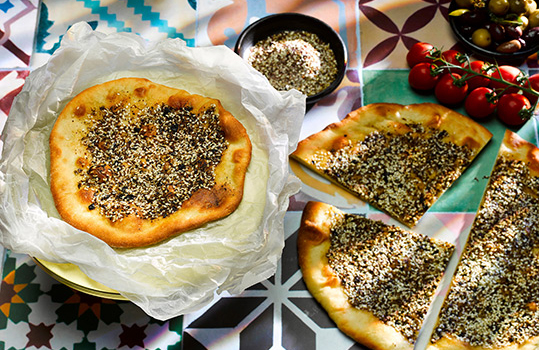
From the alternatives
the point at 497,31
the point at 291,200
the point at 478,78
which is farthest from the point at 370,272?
the point at 497,31

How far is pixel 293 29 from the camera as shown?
2588 millimetres

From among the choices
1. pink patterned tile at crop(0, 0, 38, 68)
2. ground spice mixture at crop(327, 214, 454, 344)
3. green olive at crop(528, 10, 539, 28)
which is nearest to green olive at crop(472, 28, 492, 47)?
green olive at crop(528, 10, 539, 28)

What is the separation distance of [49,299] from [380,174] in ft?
4.72

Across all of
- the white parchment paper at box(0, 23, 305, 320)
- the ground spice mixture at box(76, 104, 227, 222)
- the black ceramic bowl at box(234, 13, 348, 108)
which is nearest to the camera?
the white parchment paper at box(0, 23, 305, 320)

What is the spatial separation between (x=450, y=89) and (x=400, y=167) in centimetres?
42

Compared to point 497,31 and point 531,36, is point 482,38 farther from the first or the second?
point 531,36

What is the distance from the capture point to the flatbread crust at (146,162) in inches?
74.2

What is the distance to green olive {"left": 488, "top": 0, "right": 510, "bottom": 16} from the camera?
8.23 ft

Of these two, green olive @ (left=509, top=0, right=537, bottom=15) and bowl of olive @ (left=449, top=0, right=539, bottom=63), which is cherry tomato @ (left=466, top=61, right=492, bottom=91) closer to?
bowl of olive @ (left=449, top=0, right=539, bottom=63)

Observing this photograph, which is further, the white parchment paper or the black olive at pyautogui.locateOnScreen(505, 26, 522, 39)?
the black olive at pyautogui.locateOnScreen(505, 26, 522, 39)

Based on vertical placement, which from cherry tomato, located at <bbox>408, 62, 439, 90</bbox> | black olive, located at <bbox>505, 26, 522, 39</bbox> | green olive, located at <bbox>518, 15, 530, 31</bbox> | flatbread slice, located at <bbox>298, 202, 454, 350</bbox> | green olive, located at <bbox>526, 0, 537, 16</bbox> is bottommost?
flatbread slice, located at <bbox>298, 202, 454, 350</bbox>

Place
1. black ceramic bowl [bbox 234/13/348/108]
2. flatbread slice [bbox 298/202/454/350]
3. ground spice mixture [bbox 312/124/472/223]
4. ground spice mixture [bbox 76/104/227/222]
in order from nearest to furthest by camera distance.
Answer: ground spice mixture [bbox 76/104/227/222], flatbread slice [bbox 298/202/454/350], ground spice mixture [bbox 312/124/472/223], black ceramic bowl [bbox 234/13/348/108]

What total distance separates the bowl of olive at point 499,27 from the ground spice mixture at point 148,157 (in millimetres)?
1318

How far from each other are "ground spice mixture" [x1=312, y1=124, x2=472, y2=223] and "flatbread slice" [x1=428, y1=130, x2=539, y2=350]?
0.20 metres
